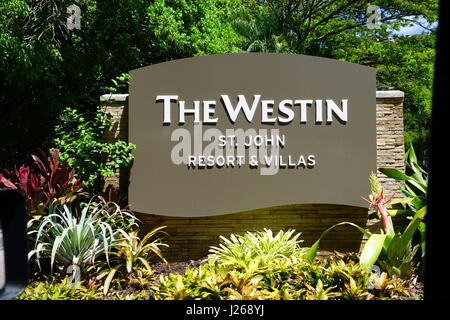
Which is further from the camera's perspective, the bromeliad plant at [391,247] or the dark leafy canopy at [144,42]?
the dark leafy canopy at [144,42]

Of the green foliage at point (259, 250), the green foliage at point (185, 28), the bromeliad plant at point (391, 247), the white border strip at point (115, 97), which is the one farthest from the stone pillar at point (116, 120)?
the green foliage at point (185, 28)

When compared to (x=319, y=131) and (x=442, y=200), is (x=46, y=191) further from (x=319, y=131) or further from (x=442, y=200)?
(x=442, y=200)

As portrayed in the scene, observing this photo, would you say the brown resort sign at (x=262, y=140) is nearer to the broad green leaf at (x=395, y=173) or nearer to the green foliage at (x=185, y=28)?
the broad green leaf at (x=395, y=173)

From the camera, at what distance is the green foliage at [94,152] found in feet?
19.4

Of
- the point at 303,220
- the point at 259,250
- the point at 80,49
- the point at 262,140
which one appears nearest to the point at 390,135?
the point at 303,220

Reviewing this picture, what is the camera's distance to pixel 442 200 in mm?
1241

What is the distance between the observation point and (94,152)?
19.8ft

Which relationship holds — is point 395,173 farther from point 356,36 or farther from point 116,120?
point 356,36

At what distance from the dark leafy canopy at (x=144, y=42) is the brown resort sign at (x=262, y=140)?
3.43 metres

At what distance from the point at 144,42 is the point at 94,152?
245 inches

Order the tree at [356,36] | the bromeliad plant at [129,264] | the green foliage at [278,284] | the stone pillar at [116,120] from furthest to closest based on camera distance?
the tree at [356,36]
the stone pillar at [116,120]
the bromeliad plant at [129,264]
the green foliage at [278,284]

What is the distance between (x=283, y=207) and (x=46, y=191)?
327 centimetres
